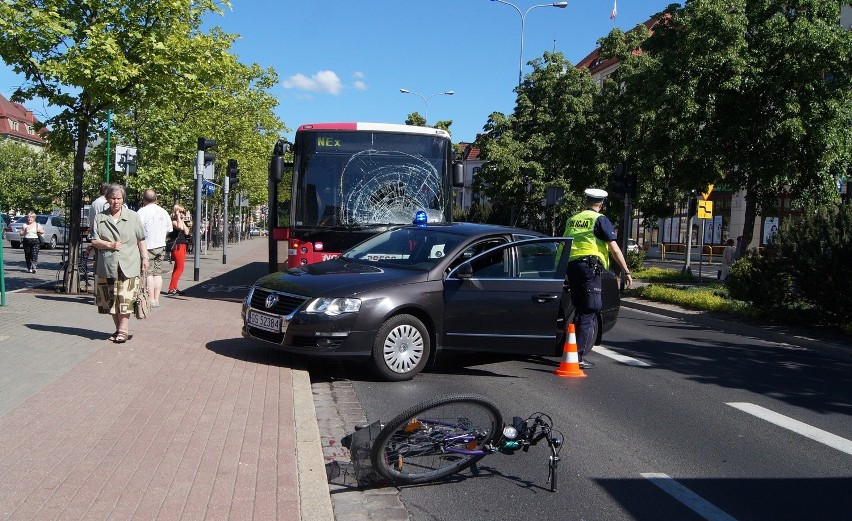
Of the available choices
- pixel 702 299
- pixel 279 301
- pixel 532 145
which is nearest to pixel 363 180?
pixel 279 301

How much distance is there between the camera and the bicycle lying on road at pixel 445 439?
4883 millimetres

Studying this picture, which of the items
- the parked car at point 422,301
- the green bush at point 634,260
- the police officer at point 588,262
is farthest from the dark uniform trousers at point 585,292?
the green bush at point 634,260

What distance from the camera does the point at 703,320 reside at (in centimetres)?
1579

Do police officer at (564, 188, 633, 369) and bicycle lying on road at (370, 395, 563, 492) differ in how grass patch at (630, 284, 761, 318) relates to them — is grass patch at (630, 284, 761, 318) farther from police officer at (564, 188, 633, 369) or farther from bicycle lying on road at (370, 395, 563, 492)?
bicycle lying on road at (370, 395, 563, 492)

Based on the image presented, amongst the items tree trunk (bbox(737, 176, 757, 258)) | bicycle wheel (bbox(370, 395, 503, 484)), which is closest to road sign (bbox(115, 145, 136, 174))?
tree trunk (bbox(737, 176, 757, 258))

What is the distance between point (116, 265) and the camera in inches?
355

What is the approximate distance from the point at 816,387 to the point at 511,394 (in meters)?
3.62

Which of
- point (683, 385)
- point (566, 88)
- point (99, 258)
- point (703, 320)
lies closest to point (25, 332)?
point (99, 258)

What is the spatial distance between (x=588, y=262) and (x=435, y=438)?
14.9 ft

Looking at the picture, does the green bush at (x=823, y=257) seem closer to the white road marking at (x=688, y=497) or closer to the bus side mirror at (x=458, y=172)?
the bus side mirror at (x=458, y=172)

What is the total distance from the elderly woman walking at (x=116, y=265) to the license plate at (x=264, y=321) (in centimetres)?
141

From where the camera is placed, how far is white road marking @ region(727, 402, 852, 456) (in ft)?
21.3

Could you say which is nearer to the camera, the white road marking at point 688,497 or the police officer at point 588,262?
the white road marking at point 688,497

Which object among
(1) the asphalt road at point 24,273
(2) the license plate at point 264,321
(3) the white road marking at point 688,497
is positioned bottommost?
(1) the asphalt road at point 24,273
